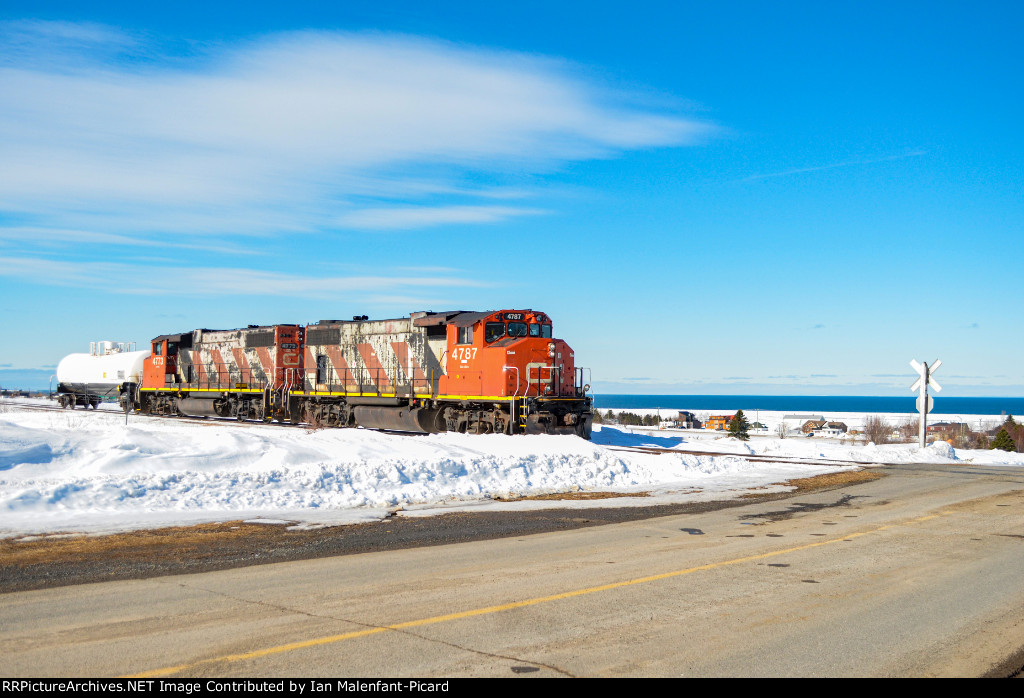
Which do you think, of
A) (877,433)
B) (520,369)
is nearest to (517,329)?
(520,369)

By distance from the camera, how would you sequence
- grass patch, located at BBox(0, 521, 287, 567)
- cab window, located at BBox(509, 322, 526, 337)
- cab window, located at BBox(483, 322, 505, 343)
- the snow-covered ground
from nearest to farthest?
grass patch, located at BBox(0, 521, 287, 567)
the snow-covered ground
cab window, located at BBox(483, 322, 505, 343)
cab window, located at BBox(509, 322, 526, 337)

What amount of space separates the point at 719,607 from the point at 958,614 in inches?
78.1

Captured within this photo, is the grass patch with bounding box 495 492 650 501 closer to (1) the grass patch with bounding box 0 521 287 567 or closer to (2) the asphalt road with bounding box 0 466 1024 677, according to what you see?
(2) the asphalt road with bounding box 0 466 1024 677

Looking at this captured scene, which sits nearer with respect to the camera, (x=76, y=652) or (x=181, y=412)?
(x=76, y=652)

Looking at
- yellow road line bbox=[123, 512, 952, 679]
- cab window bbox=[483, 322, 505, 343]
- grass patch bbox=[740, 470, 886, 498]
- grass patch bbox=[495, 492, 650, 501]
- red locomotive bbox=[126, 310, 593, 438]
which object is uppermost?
cab window bbox=[483, 322, 505, 343]

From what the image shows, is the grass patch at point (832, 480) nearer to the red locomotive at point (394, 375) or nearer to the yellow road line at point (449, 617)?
the yellow road line at point (449, 617)

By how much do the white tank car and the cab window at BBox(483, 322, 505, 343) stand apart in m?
27.4

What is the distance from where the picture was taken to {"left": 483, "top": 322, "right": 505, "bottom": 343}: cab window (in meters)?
24.8

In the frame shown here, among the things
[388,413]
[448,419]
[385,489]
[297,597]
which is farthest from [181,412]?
[297,597]

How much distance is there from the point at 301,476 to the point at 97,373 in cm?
3851

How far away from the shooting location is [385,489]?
14.1m

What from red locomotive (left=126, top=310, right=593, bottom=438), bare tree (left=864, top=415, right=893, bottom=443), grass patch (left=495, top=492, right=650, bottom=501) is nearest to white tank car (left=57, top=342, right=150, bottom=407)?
red locomotive (left=126, top=310, right=593, bottom=438)
